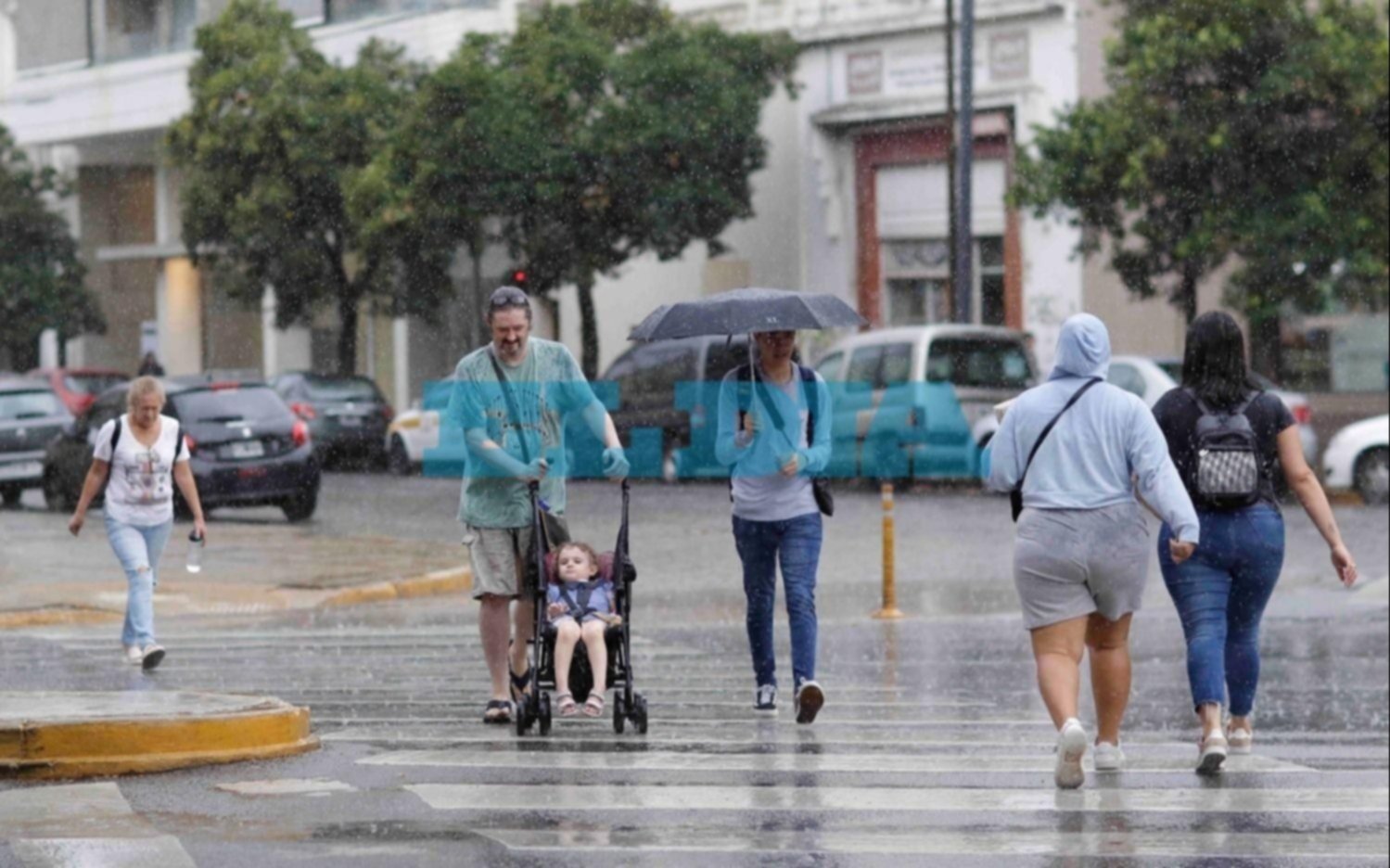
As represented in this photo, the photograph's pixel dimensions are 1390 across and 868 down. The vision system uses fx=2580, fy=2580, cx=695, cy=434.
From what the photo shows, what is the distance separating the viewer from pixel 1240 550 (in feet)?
31.9

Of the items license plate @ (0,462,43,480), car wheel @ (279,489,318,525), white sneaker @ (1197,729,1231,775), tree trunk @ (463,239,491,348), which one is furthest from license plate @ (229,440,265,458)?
white sneaker @ (1197,729,1231,775)

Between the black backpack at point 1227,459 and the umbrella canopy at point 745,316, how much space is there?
5.10 feet

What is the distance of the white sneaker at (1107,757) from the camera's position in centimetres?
944

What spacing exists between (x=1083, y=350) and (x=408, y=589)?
11.1m

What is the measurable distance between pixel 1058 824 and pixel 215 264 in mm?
39815

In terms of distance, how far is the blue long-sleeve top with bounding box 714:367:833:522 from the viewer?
34.7ft

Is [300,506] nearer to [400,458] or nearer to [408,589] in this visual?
[408,589]

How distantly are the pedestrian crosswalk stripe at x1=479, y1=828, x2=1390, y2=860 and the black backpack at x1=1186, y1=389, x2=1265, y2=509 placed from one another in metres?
1.82

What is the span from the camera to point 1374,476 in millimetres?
27578

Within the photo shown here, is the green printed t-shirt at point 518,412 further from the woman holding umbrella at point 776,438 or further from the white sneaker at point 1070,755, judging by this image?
the white sneaker at point 1070,755

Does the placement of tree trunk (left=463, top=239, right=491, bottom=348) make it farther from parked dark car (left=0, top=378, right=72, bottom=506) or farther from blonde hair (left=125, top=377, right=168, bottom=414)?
blonde hair (left=125, top=377, right=168, bottom=414)

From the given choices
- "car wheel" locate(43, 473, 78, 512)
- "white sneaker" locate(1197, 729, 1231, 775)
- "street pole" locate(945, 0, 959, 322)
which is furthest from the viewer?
"street pole" locate(945, 0, 959, 322)

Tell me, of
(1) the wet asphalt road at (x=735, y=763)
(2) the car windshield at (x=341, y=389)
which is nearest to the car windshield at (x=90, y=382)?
(2) the car windshield at (x=341, y=389)

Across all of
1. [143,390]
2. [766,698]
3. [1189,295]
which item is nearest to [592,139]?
[1189,295]
